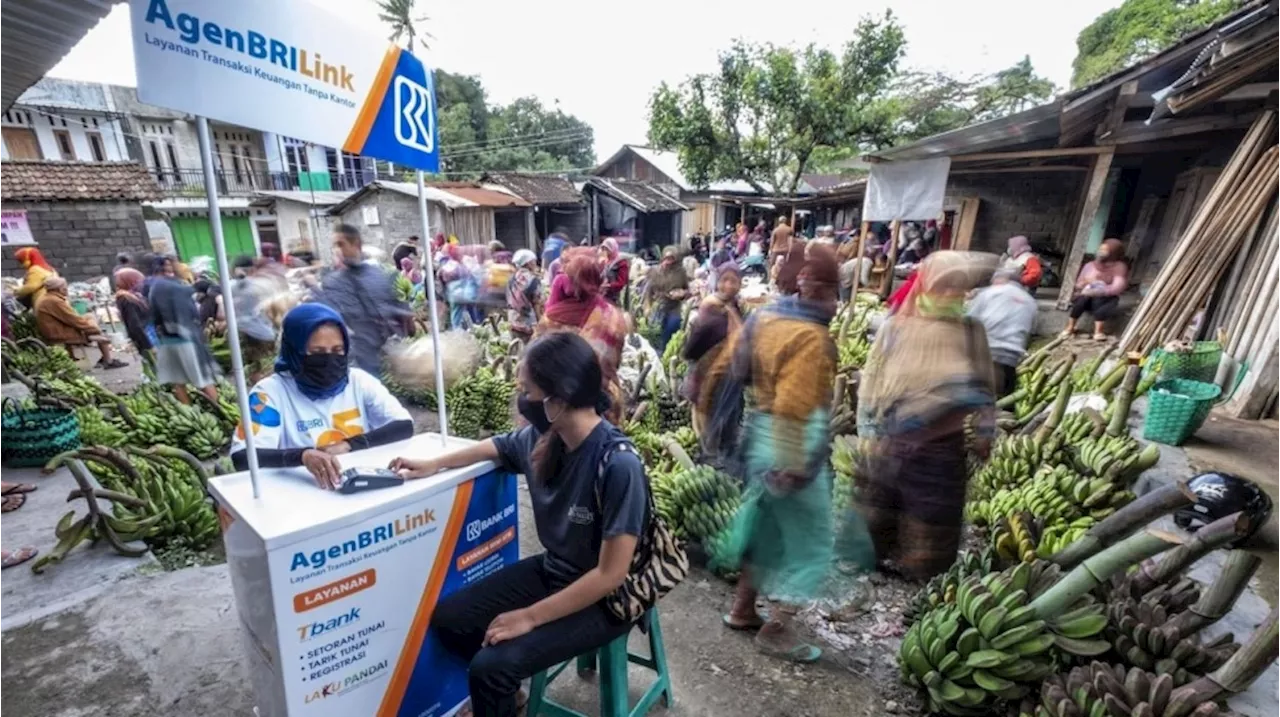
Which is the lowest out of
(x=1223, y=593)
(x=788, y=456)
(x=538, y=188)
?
(x=1223, y=593)

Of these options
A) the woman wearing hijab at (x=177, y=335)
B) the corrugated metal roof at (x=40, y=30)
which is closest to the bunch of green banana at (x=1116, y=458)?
the corrugated metal roof at (x=40, y=30)

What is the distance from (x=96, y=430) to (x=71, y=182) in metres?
11.4

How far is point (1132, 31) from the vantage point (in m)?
23.4

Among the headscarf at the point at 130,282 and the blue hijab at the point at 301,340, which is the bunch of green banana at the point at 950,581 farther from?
the headscarf at the point at 130,282

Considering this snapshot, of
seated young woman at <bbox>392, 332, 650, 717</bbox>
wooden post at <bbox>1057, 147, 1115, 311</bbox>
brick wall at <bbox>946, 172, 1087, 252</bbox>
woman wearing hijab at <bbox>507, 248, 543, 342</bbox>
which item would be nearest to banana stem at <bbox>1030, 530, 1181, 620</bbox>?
seated young woman at <bbox>392, 332, 650, 717</bbox>

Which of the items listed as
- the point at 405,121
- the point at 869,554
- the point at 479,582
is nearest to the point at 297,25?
the point at 405,121

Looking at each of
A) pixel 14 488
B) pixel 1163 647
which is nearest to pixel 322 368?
pixel 1163 647

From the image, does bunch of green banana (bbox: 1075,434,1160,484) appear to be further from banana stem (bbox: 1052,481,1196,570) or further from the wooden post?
the wooden post

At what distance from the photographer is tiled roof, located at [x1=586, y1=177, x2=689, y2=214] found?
71.8ft

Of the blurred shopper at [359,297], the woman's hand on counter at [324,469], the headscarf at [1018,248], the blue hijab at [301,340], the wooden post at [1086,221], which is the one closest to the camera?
the woman's hand on counter at [324,469]

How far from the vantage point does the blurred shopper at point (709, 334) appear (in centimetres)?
387

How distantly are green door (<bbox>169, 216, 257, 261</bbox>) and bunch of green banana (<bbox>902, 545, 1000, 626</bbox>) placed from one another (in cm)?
2251

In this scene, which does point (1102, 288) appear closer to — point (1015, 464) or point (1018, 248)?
point (1018, 248)

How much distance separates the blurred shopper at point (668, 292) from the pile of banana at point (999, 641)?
17.7 feet
